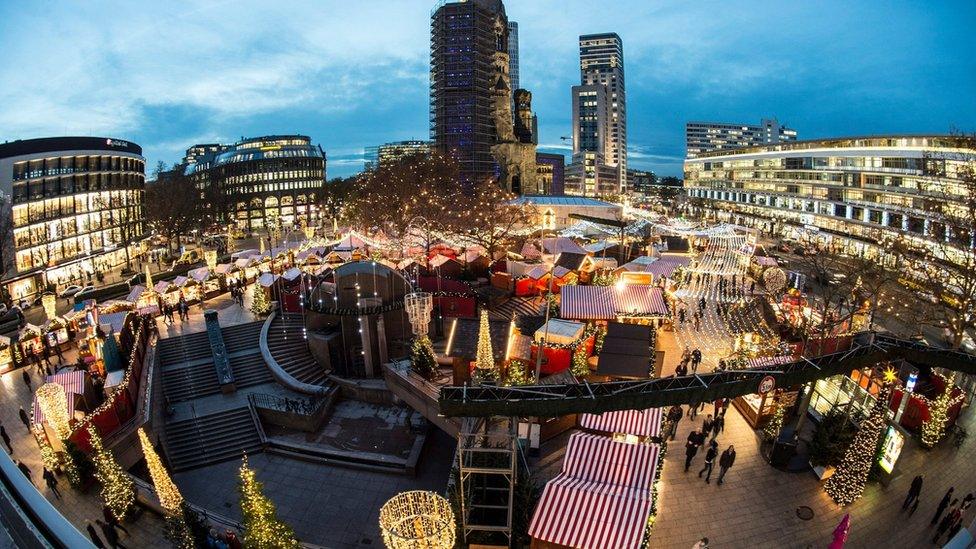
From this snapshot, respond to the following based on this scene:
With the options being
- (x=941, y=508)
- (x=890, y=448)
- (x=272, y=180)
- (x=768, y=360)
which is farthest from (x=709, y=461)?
(x=272, y=180)

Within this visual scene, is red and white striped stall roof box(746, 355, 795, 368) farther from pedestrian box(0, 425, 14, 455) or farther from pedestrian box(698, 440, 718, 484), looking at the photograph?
pedestrian box(0, 425, 14, 455)

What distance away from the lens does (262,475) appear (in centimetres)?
1605

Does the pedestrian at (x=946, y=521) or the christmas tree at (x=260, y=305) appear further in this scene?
the christmas tree at (x=260, y=305)

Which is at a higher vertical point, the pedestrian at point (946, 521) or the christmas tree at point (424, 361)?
the christmas tree at point (424, 361)

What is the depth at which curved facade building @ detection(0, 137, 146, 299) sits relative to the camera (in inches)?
1553

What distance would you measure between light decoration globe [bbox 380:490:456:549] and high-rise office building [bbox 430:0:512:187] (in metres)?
63.6

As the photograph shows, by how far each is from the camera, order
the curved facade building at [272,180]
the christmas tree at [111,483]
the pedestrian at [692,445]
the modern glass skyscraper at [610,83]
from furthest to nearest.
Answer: the modern glass skyscraper at [610,83], the curved facade building at [272,180], the pedestrian at [692,445], the christmas tree at [111,483]

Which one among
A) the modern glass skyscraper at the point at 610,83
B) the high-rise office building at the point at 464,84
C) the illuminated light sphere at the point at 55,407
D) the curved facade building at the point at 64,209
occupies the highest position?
the modern glass skyscraper at the point at 610,83

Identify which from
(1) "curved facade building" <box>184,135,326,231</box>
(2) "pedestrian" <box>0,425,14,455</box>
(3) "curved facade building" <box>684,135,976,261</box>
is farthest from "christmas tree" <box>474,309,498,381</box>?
(1) "curved facade building" <box>184,135,326,231</box>

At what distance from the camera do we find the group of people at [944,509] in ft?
37.8

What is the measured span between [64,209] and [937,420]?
6132 cm

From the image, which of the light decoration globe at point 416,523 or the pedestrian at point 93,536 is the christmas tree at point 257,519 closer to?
the light decoration globe at point 416,523

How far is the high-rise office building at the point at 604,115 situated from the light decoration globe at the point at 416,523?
525 feet

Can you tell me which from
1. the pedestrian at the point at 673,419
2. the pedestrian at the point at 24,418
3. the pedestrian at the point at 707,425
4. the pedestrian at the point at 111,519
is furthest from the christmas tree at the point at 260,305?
the pedestrian at the point at 707,425
